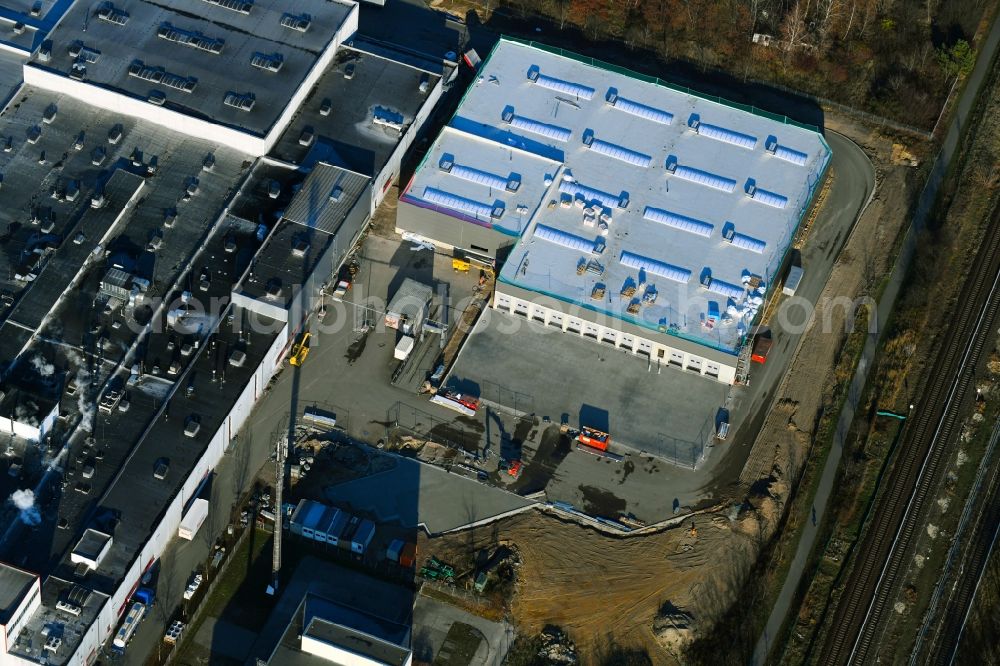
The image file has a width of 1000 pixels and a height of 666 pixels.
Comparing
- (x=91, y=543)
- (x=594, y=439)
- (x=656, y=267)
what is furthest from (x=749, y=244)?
(x=91, y=543)

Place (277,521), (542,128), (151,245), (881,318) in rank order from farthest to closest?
(542,128) → (881,318) → (151,245) → (277,521)

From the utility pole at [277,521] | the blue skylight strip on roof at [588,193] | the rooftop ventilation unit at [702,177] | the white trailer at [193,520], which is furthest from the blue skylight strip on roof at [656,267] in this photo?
the white trailer at [193,520]

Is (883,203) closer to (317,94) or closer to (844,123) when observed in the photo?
(844,123)

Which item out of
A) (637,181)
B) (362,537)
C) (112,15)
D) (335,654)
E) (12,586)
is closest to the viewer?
(12,586)

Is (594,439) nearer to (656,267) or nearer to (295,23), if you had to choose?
(656,267)

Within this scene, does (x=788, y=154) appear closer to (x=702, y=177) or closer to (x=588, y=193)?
(x=702, y=177)

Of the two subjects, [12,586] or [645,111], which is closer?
[12,586]

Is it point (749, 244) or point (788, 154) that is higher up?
point (788, 154)

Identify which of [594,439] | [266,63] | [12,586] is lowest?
[12,586]
